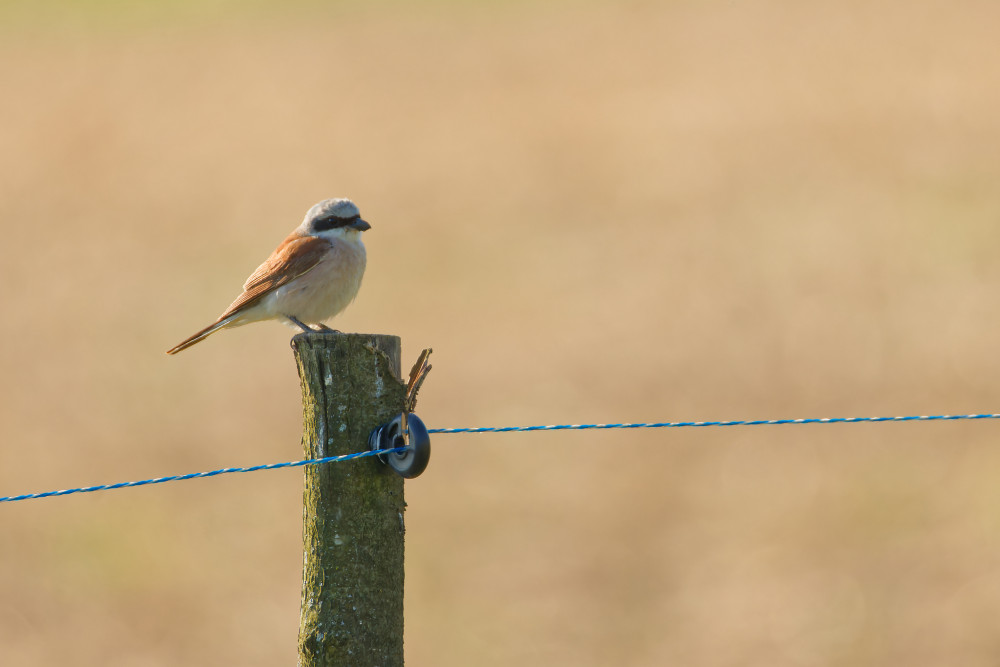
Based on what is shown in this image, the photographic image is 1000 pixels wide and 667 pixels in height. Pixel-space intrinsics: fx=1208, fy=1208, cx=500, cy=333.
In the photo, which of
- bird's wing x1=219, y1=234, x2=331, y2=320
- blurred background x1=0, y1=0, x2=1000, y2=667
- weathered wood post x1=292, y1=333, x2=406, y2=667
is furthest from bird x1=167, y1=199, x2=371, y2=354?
blurred background x1=0, y1=0, x2=1000, y2=667

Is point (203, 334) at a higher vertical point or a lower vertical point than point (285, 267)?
lower

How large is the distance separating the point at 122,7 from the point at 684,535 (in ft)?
77.0

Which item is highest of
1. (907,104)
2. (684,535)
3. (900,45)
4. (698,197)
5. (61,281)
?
(900,45)

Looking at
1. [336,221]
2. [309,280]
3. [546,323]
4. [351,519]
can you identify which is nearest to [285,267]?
[309,280]

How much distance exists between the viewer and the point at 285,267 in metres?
6.21

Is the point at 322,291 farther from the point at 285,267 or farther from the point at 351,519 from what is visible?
the point at 351,519

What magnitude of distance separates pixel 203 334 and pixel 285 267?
54 centimetres

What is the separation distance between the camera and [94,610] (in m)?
10.6

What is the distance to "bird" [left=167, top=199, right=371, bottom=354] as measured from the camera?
6109 millimetres

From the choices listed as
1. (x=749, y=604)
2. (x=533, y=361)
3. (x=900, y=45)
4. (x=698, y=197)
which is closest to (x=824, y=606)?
(x=749, y=604)

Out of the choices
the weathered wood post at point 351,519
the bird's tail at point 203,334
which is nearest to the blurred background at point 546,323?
the bird's tail at point 203,334

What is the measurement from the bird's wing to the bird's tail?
0.09ft

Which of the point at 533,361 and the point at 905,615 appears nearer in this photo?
the point at 905,615

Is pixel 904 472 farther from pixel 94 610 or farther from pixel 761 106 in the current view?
pixel 761 106
